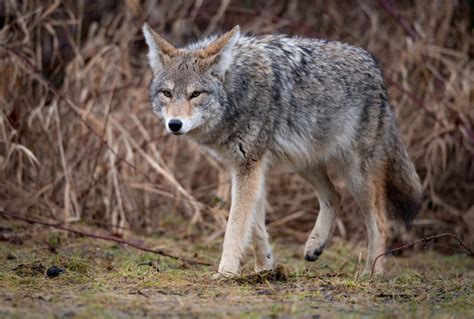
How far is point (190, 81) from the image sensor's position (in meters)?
5.36

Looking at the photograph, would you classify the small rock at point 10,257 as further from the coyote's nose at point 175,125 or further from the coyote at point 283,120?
the coyote's nose at point 175,125

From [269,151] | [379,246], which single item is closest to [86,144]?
[269,151]

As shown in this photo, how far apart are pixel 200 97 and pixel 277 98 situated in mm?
728

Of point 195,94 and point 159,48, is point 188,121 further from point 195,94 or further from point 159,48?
point 159,48

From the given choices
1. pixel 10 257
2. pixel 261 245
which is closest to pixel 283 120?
pixel 261 245

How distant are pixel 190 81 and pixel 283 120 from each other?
891 mm

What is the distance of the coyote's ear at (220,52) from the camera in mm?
5488

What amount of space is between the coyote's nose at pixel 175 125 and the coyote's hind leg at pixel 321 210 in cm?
186

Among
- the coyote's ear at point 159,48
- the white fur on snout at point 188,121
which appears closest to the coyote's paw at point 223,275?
the white fur on snout at point 188,121

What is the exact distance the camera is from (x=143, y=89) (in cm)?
866

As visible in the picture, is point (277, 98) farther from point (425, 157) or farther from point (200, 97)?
point (425, 157)

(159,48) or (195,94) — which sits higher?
(159,48)

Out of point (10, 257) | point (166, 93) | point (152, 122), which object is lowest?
point (10, 257)

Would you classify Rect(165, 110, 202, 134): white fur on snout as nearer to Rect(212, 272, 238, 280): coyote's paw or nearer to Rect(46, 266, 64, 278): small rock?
Rect(212, 272, 238, 280): coyote's paw
